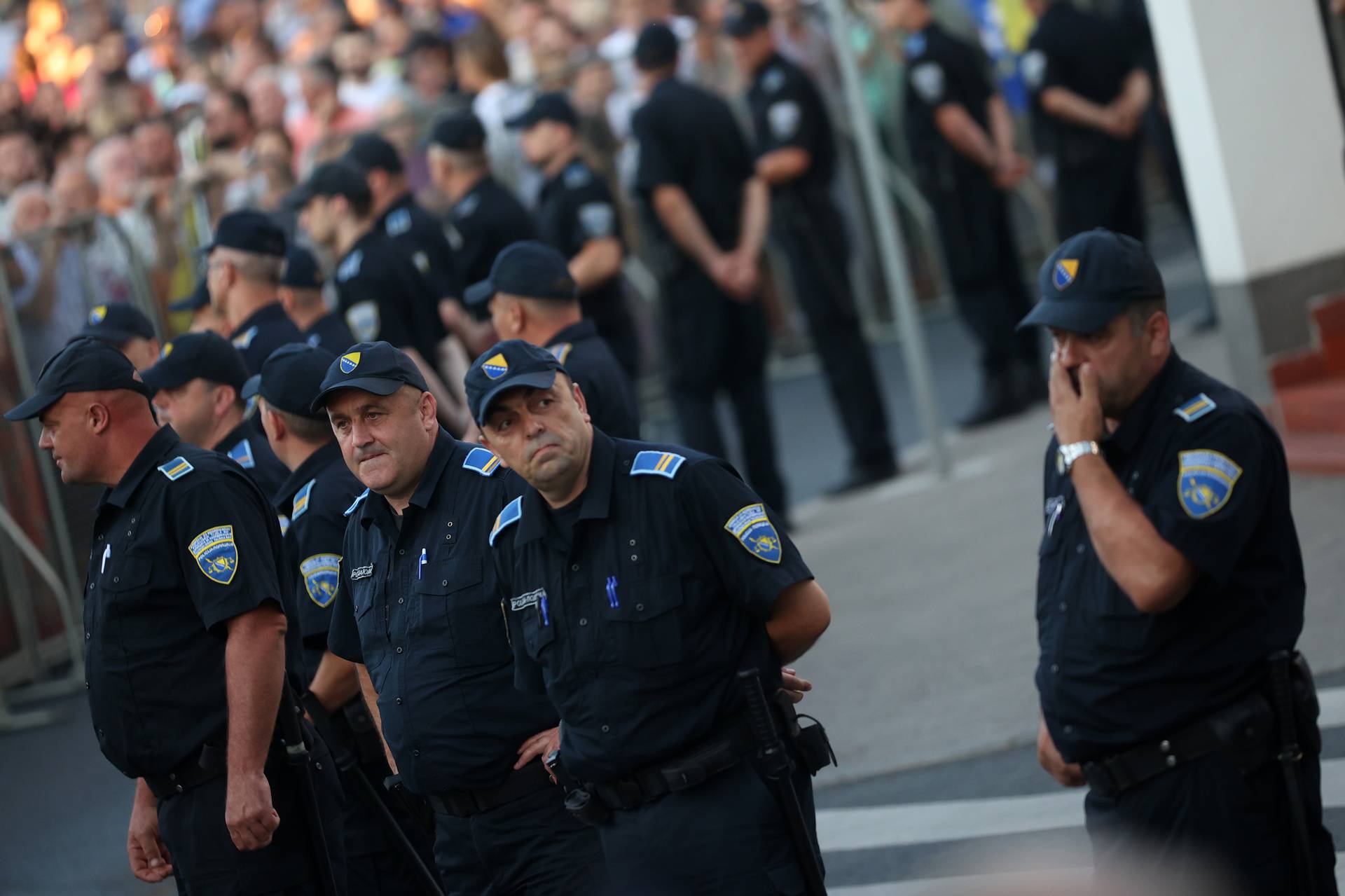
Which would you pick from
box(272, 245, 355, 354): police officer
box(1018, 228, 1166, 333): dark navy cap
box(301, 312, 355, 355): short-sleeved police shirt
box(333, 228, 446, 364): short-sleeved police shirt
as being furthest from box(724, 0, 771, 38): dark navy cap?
box(1018, 228, 1166, 333): dark navy cap

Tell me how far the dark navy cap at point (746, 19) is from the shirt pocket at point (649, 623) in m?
6.96

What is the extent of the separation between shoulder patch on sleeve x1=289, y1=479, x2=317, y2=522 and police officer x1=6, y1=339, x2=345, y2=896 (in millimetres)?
476

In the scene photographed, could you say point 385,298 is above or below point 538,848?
above

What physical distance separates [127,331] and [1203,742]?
4.86m

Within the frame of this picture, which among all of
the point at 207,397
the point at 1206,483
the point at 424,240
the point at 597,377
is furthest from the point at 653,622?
the point at 424,240

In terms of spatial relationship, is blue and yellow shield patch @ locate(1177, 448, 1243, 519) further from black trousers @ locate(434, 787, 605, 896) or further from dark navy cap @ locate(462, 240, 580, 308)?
dark navy cap @ locate(462, 240, 580, 308)

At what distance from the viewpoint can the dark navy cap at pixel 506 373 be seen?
4188mm

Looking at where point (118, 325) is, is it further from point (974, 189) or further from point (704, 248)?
point (974, 189)

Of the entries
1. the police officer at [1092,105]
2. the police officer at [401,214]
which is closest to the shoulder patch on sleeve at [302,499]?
the police officer at [401,214]

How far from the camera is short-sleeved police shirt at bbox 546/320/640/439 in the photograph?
6.26 metres

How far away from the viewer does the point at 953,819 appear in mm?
6051

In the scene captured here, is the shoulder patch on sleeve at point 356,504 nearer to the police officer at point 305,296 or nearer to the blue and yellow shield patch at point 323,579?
the blue and yellow shield patch at point 323,579

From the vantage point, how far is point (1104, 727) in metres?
3.85

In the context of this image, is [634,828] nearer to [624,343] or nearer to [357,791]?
[357,791]
